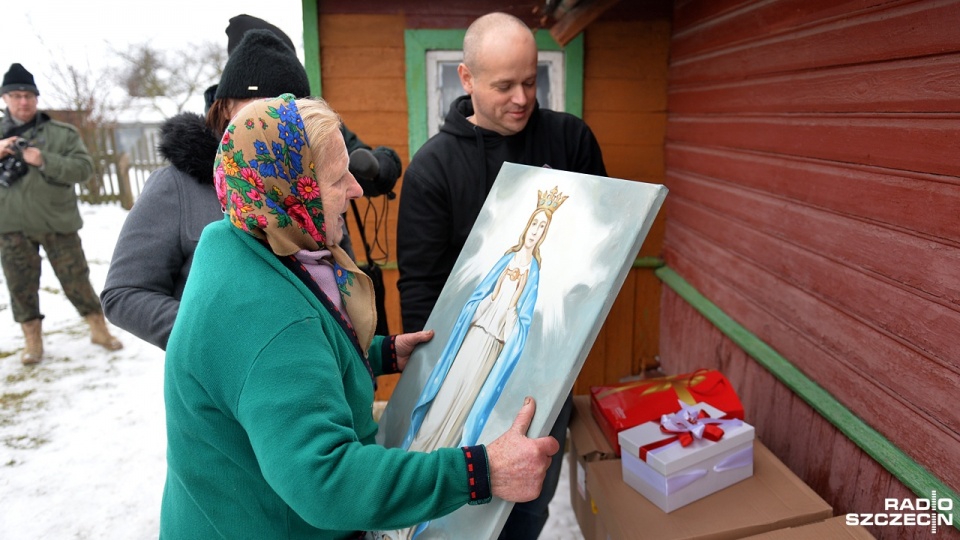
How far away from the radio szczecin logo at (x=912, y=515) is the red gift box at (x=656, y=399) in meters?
0.46

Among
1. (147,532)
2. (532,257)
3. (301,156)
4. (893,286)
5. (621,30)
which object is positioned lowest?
(147,532)

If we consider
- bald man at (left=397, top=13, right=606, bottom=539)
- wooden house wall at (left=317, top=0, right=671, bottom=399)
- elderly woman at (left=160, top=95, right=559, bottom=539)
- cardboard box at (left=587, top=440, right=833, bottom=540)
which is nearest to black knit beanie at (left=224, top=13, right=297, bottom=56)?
bald man at (left=397, top=13, right=606, bottom=539)

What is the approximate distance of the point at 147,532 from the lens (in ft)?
9.53

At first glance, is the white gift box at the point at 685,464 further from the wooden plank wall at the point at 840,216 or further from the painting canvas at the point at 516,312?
the painting canvas at the point at 516,312

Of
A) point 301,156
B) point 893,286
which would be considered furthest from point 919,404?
point 301,156

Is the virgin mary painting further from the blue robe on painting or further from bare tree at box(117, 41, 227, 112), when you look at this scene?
bare tree at box(117, 41, 227, 112)

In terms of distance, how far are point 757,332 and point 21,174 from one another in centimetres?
525

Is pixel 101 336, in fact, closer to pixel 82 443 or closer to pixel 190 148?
pixel 82 443

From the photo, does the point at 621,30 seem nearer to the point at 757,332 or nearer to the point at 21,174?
the point at 757,332

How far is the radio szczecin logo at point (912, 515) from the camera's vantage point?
5.03 ft

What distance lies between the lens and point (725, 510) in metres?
1.80

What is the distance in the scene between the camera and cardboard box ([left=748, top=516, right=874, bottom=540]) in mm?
1625

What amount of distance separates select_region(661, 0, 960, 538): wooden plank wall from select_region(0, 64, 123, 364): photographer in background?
15.6ft

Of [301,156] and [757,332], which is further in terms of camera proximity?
[757,332]
